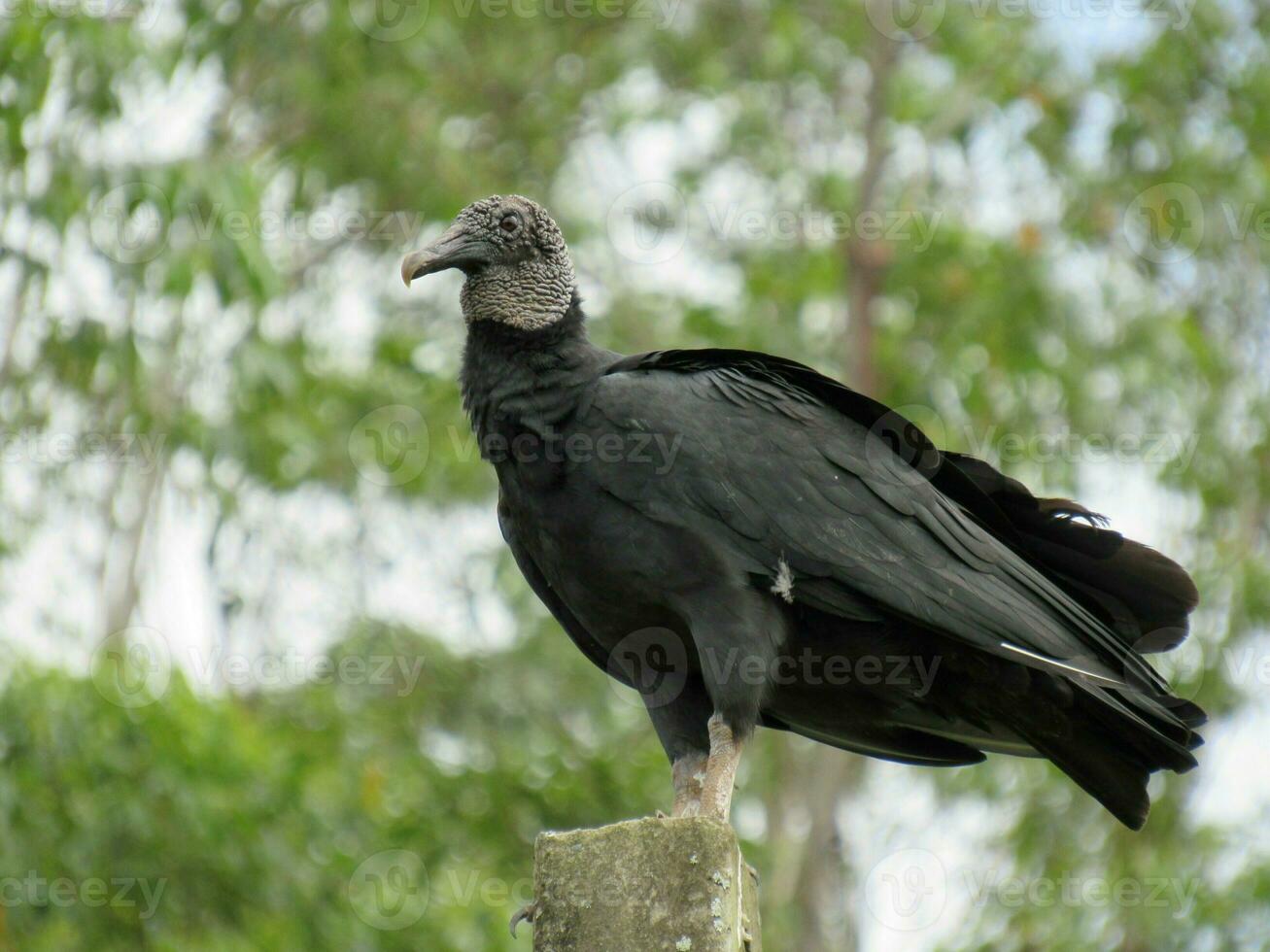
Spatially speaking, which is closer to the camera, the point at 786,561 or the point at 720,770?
the point at 720,770

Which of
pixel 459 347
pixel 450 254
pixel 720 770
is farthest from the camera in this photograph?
pixel 459 347

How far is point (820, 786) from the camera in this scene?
8.70m

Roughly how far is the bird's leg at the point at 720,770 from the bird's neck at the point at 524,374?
0.83 meters

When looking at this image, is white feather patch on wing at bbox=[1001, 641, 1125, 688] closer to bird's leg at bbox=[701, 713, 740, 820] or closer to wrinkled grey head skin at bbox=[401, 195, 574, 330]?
bird's leg at bbox=[701, 713, 740, 820]

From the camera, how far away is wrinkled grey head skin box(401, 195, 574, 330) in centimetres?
395

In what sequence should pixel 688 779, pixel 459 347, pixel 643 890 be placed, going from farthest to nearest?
pixel 459 347 → pixel 688 779 → pixel 643 890

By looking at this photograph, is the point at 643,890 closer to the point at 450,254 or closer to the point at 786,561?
the point at 786,561

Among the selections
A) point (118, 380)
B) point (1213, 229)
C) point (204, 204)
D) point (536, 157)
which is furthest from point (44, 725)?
point (1213, 229)

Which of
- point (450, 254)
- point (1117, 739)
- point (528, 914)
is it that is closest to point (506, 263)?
point (450, 254)

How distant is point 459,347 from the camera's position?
885 cm

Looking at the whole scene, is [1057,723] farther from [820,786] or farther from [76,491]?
[76,491]

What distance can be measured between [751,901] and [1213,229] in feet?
24.1

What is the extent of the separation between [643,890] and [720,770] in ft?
2.14

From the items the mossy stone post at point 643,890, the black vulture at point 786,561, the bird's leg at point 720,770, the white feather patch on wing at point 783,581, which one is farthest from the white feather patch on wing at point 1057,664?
the mossy stone post at point 643,890
